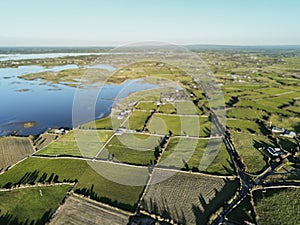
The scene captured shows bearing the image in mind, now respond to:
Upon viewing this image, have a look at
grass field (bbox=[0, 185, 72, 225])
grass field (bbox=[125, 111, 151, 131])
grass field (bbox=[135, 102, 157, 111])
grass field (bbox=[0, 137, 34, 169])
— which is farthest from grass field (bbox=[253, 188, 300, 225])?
grass field (bbox=[135, 102, 157, 111])

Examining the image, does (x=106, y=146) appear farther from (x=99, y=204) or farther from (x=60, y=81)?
(x=60, y=81)

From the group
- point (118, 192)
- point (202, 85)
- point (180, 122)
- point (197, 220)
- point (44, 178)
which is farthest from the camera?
point (202, 85)

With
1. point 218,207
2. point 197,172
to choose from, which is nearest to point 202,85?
point 197,172

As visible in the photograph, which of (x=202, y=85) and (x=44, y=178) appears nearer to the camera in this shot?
(x=44, y=178)

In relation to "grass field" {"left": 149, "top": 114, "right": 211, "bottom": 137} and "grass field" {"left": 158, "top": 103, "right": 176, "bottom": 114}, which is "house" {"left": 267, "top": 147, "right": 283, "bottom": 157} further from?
"grass field" {"left": 158, "top": 103, "right": 176, "bottom": 114}

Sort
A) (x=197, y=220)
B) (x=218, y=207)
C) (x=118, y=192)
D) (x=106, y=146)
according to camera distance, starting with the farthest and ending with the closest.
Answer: (x=106, y=146)
(x=118, y=192)
(x=218, y=207)
(x=197, y=220)

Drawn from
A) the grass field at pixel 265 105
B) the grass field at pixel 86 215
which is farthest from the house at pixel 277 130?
the grass field at pixel 86 215
